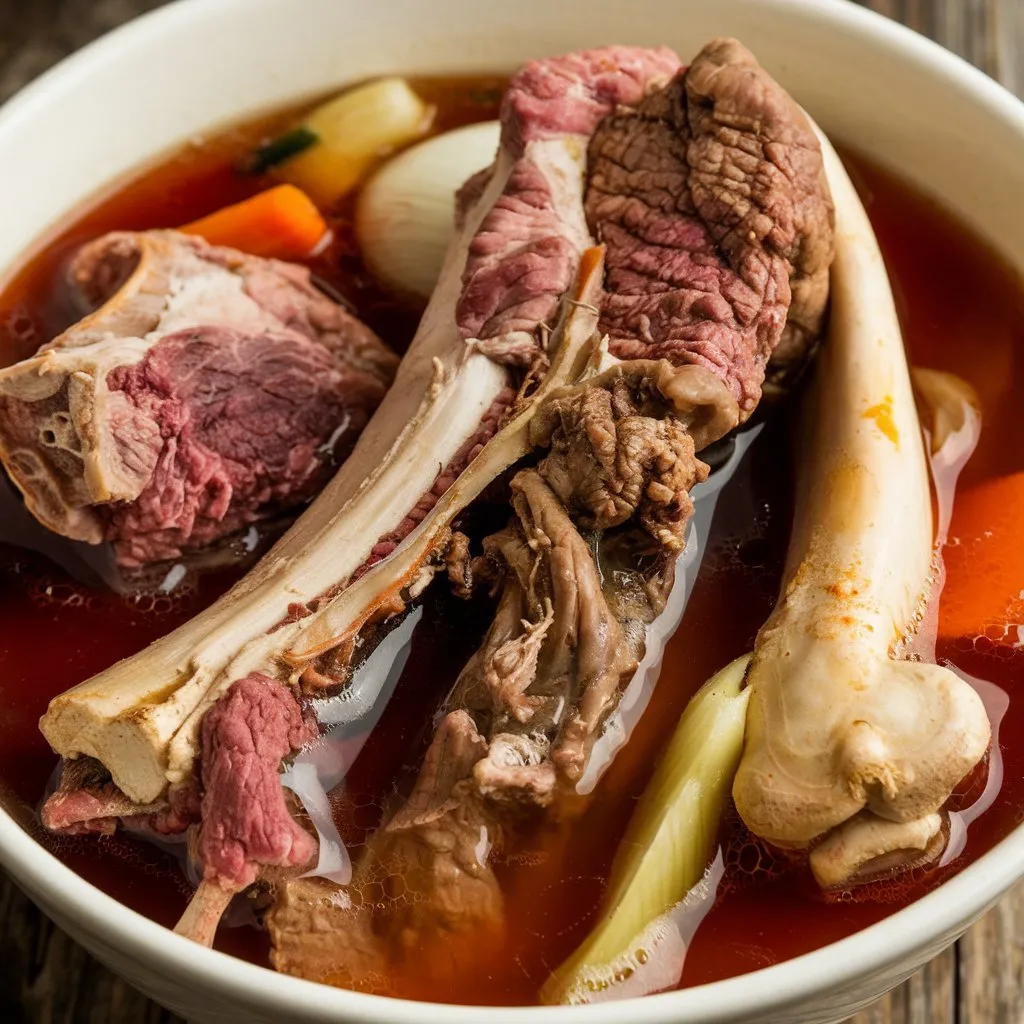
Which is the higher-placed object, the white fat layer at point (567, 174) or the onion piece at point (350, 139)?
the white fat layer at point (567, 174)

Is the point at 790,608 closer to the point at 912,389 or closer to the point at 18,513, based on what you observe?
the point at 912,389

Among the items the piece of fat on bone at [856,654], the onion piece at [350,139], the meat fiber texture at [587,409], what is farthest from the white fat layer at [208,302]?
the piece of fat on bone at [856,654]

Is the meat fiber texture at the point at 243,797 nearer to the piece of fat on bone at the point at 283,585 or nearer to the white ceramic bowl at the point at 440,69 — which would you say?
the piece of fat on bone at the point at 283,585

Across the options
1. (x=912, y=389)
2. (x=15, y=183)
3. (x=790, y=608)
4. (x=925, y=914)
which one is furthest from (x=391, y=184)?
(x=925, y=914)

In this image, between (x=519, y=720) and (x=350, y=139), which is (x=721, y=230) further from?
(x=350, y=139)

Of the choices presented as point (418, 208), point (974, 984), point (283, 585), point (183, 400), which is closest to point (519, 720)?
point (283, 585)
